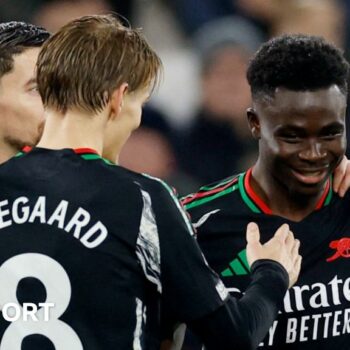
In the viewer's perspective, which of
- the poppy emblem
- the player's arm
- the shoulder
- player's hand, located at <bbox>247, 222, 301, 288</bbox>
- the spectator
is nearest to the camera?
the player's arm

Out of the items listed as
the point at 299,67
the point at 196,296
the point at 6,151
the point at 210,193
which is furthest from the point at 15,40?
the point at 196,296

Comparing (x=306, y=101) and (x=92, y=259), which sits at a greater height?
(x=306, y=101)

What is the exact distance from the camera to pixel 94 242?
2594 mm

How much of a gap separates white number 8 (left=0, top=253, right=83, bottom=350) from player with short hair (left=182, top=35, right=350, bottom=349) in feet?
2.57

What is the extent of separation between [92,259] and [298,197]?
912 mm

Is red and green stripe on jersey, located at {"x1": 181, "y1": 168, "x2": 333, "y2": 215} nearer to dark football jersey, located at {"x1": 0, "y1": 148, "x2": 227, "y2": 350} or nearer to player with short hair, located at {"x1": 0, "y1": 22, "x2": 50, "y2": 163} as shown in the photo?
player with short hair, located at {"x1": 0, "y1": 22, "x2": 50, "y2": 163}

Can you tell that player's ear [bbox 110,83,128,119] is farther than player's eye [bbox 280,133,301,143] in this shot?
No

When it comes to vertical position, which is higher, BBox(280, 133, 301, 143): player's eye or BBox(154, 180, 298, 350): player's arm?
BBox(280, 133, 301, 143): player's eye

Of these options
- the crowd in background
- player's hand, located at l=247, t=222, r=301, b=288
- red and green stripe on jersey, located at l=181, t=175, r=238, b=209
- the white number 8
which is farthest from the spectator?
the white number 8

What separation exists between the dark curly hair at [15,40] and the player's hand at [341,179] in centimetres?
101

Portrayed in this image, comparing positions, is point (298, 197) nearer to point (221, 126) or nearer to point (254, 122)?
point (254, 122)

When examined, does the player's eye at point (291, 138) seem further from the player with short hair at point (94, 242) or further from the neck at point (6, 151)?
the neck at point (6, 151)

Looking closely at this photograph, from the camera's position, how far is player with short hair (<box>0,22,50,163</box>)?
337 cm

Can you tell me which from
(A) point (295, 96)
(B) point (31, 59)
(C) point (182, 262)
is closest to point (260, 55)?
(A) point (295, 96)
